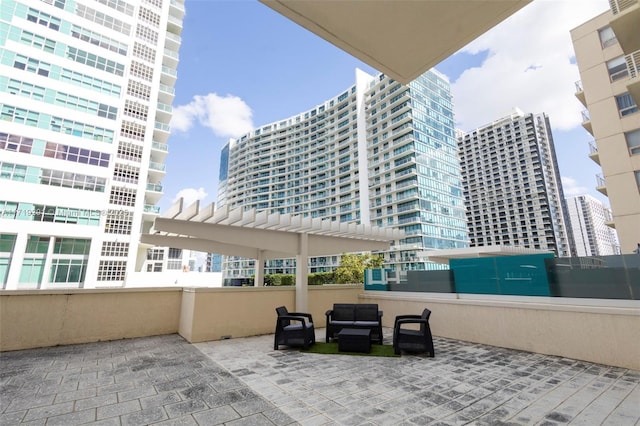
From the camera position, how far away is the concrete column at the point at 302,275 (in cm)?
942

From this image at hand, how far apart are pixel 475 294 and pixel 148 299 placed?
921 centimetres

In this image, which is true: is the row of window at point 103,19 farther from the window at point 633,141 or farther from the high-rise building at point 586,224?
the high-rise building at point 586,224

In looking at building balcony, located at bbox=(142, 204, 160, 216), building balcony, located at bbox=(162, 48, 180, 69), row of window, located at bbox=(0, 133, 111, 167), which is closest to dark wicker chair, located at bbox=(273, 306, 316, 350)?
building balcony, located at bbox=(142, 204, 160, 216)

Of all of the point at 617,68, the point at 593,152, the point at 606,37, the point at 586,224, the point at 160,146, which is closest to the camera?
the point at 617,68

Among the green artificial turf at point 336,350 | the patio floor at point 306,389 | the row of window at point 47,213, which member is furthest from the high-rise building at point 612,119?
the row of window at point 47,213

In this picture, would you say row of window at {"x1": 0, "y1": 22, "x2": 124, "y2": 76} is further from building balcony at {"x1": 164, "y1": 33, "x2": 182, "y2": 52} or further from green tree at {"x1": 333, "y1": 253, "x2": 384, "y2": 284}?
green tree at {"x1": 333, "y1": 253, "x2": 384, "y2": 284}

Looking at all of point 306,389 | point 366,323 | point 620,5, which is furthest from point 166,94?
point 306,389

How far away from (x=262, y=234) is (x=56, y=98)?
29558 mm

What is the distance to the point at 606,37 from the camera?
633 inches

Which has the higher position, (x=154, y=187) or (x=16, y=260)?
(x=154, y=187)

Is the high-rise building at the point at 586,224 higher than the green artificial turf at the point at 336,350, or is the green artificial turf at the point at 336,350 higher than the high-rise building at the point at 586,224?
the high-rise building at the point at 586,224

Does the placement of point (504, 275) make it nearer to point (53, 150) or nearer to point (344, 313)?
point (344, 313)

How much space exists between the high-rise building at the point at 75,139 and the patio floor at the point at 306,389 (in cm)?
2439

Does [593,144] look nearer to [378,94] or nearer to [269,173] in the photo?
[378,94]
